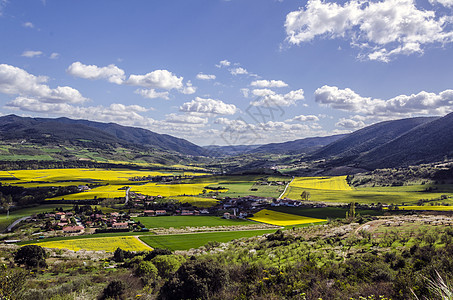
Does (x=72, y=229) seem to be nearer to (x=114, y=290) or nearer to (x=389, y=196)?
(x=114, y=290)

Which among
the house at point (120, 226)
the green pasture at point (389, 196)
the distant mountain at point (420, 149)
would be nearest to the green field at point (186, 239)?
the house at point (120, 226)

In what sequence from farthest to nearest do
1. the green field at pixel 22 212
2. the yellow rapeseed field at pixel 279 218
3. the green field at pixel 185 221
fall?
the yellow rapeseed field at pixel 279 218 < the green field at pixel 185 221 < the green field at pixel 22 212

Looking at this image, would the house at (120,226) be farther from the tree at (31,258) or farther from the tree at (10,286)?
the tree at (10,286)

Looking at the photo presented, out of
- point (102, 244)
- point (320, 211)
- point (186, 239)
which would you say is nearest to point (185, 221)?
point (186, 239)

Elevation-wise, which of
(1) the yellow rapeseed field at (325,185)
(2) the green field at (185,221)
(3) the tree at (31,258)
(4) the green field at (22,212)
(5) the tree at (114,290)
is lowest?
(2) the green field at (185,221)

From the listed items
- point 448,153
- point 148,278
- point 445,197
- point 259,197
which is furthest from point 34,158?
point 448,153

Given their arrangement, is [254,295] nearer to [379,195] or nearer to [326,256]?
[326,256]
